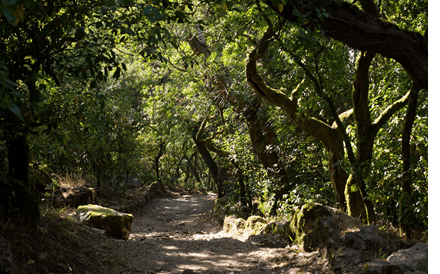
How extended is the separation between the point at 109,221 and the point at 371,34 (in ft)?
21.5

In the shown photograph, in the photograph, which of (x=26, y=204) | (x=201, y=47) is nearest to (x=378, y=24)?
(x=26, y=204)

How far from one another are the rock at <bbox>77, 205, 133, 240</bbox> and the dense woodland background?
1470 mm

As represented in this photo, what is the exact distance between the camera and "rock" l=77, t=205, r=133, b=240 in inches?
310

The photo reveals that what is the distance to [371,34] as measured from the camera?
162 inches

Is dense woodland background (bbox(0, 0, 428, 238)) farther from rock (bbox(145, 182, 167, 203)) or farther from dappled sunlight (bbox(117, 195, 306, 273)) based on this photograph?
rock (bbox(145, 182, 167, 203))

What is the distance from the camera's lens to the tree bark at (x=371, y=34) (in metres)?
4.00

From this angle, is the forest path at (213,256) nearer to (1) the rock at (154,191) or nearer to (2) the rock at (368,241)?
(2) the rock at (368,241)

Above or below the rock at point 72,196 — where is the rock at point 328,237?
above

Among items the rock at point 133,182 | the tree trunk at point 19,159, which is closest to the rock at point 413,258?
the tree trunk at point 19,159

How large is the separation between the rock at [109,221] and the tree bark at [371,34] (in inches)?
237

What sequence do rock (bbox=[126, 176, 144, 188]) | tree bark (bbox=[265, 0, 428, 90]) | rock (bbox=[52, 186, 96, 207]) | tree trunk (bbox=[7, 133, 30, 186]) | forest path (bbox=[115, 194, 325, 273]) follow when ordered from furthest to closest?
Result: 1. rock (bbox=[126, 176, 144, 188])
2. rock (bbox=[52, 186, 96, 207])
3. forest path (bbox=[115, 194, 325, 273])
4. tree trunk (bbox=[7, 133, 30, 186])
5. tree bark (bbox=[265, 0, 428, 90])

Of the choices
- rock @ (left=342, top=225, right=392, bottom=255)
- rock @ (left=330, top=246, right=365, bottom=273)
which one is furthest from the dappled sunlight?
rock @ (left=342, top=225, right=392, bottom=255)

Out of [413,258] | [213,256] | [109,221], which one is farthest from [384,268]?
[109,221]

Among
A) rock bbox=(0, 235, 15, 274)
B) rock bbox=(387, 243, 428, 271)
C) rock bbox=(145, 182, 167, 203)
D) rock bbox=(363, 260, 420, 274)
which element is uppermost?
rock bbox=(387, 243, 428, 271)
